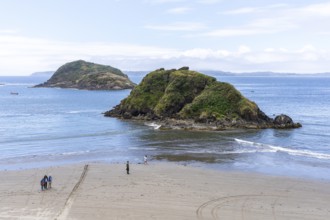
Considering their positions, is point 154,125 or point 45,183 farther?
point 154,125

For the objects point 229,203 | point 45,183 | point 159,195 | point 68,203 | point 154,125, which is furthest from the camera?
→ point 154,125

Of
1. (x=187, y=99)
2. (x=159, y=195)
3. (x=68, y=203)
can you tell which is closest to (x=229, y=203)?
(x=159, y=195)

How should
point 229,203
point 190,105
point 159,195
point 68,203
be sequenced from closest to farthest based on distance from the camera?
point 68,203 < point 229,203 < point 159,195 < point 190,105

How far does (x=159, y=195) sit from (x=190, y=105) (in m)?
54.1

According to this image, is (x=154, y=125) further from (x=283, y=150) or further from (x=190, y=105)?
(x=283, y=150)

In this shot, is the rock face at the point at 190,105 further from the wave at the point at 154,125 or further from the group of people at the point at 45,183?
the group of people at the point at 45,183

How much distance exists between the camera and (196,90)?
98.6 m

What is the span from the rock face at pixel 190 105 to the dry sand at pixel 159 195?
3755cm

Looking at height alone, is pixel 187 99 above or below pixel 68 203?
above

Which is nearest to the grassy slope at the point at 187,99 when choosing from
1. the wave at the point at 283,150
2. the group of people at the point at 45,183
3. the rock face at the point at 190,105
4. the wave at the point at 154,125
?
the rock face at the point at 190,105

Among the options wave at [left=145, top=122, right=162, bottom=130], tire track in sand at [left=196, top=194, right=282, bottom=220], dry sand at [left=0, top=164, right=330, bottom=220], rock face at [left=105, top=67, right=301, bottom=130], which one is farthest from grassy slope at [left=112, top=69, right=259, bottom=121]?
tire track in sand at [left=196, top=194, right=282, bottom=220]

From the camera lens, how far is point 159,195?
38.0 m

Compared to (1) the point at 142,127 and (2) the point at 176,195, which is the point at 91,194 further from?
(1) the point at 142,127

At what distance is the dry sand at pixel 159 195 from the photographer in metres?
32.9
